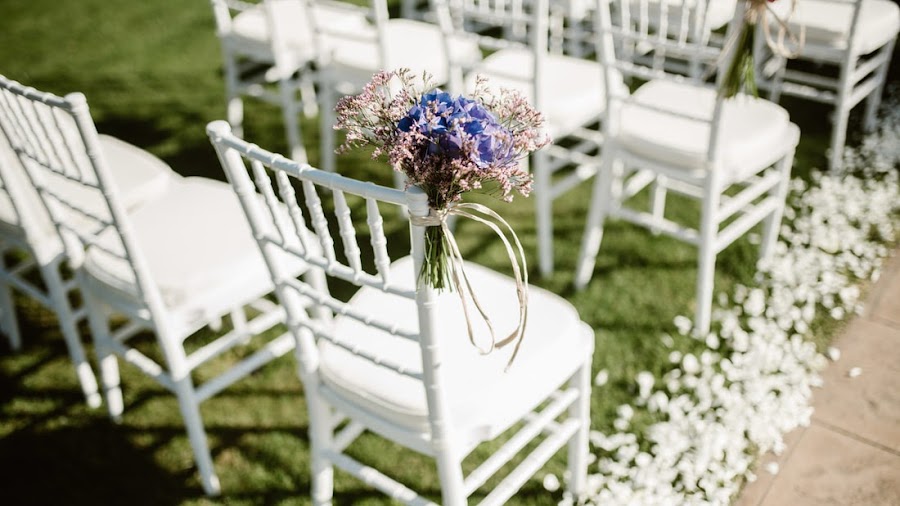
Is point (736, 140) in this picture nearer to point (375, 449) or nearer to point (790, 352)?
point (790, 352)

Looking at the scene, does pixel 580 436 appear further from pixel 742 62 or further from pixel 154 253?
pixel 154 253

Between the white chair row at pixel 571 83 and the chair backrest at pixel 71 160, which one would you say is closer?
the chair backrest at pixel 71 160

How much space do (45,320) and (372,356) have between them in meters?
2.18

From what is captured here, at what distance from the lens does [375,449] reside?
233cm

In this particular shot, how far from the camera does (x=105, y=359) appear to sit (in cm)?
232

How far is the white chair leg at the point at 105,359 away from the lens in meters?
2.18

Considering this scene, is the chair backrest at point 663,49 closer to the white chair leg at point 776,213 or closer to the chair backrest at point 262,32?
the white chair leg at point 776,213

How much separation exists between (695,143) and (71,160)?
1.84 metres

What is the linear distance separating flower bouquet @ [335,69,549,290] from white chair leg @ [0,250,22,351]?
223 cm

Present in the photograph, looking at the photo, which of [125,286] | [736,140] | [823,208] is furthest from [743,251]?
[125,286]

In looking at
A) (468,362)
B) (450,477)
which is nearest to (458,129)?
(468,362)

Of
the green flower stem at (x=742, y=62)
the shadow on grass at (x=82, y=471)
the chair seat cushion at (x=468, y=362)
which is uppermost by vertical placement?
the green flower stem at (x=742, y=62)

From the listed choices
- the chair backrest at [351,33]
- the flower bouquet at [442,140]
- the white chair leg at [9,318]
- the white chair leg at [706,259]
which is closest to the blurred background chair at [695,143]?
the white chair leg at [706,259]

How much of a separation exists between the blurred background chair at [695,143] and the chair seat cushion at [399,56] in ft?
2.81
